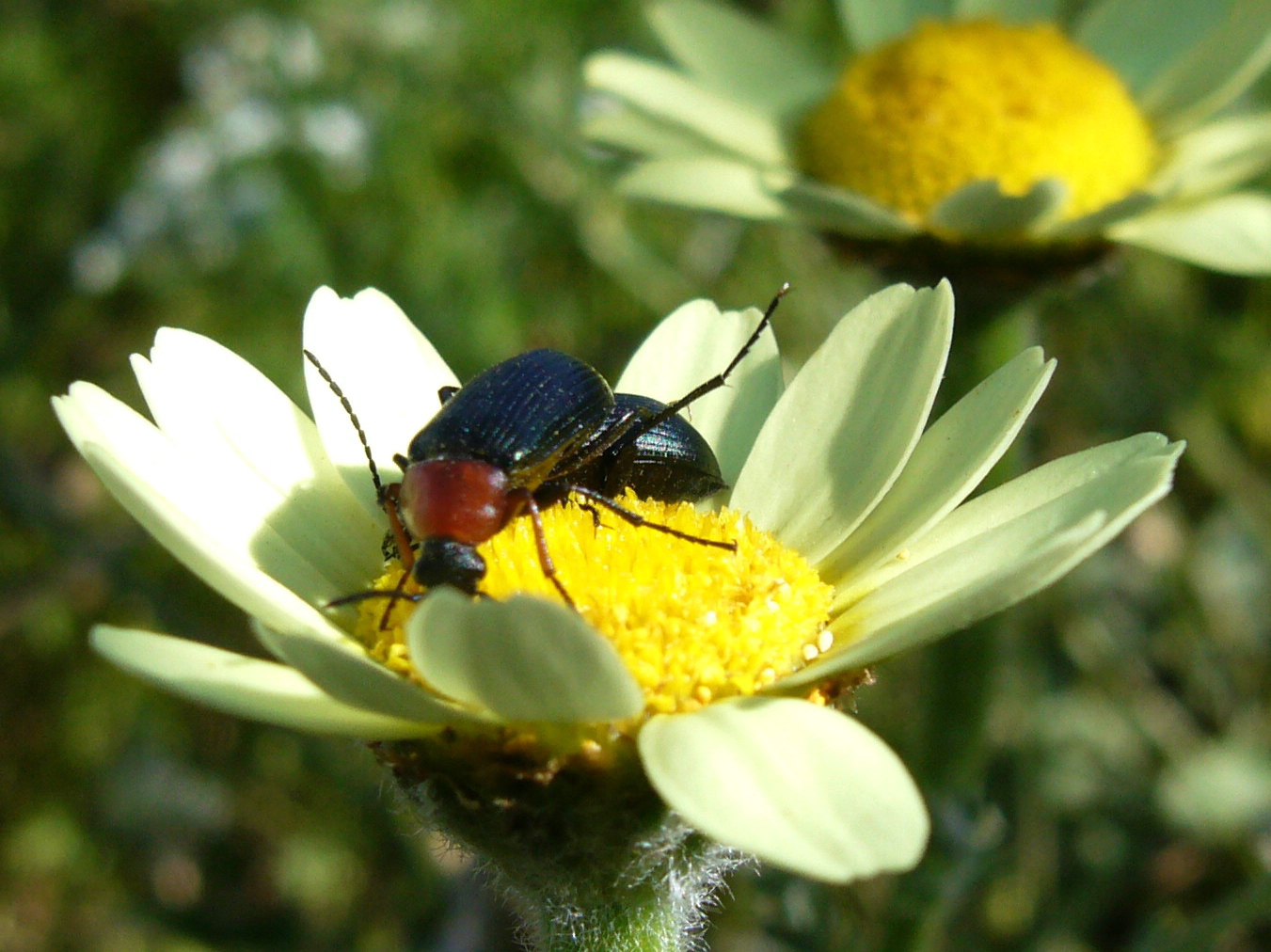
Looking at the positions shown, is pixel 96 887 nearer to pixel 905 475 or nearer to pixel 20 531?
pixel 20 531

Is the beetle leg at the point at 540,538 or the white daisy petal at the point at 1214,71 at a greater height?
the white daisy petal at the point at 1214,71

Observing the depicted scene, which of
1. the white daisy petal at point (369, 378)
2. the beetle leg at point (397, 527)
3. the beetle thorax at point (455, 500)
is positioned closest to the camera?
the beetle thorax at point (455, 500)

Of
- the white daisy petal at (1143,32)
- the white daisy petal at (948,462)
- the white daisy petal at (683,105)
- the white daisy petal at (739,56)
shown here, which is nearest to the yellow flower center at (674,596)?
the white daisy petal at (948,462)

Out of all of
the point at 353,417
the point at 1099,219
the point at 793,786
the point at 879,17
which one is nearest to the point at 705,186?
the point at 1099,219

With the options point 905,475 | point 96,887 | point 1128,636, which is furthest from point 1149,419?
point 96,887

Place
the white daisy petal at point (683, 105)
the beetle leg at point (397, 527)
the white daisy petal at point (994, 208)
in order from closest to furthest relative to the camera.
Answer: the beetle leg at point (397, 527) < the white daisy petal at point (994, 208) < the white daisy petal at point (683, 105)

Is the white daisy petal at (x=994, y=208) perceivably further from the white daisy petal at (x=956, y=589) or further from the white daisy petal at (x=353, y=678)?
the white daisy petal at (x=353, y=678)

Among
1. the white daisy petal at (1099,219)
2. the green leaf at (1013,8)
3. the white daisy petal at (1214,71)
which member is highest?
the green leaf at (1013,8)

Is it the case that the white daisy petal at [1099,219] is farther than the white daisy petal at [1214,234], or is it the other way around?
the white daisy petal at [1214,234]

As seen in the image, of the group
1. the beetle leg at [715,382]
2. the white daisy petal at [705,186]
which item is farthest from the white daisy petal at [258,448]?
the white daisy petal at [705,186]
